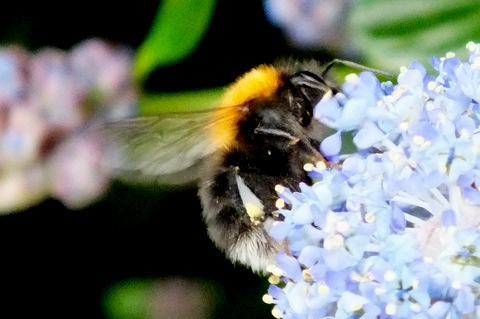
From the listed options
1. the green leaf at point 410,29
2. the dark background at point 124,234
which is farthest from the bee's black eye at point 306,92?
the dark background at point 124,234

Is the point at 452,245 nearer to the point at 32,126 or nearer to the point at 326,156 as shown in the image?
the point at 326,156

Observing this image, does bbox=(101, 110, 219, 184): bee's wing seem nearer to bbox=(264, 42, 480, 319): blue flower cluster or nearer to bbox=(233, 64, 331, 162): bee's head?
bbox=(233, 64, 331, 162): bee's head

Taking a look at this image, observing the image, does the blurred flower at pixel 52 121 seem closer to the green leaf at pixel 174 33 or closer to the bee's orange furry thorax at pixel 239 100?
the green leaf at pixel 174 33

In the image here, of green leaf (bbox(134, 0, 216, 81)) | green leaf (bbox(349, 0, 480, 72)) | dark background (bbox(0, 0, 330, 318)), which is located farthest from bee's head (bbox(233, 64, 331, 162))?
dark background (bbox(0, 0, 330, 318))

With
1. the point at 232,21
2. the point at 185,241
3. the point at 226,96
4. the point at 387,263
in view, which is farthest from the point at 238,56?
the point at 387,263

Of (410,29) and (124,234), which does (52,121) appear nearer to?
(124,234)
